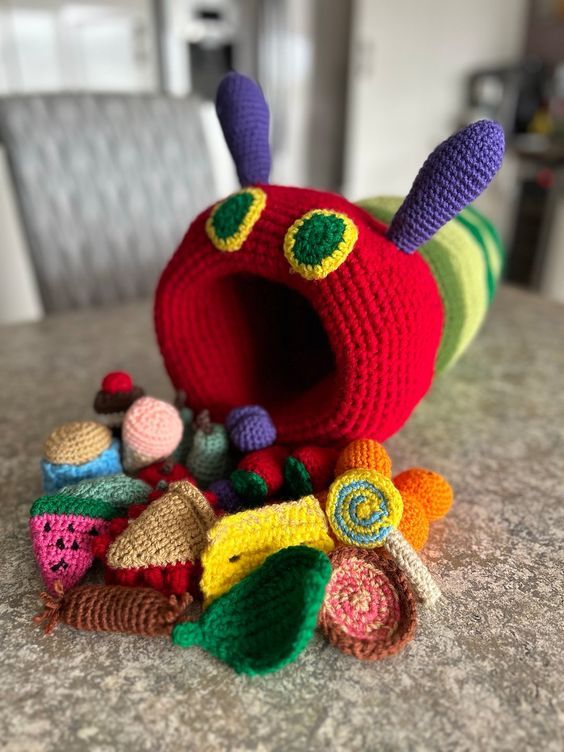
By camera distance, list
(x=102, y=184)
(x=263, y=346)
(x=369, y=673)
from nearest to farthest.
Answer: (x=369, y=673), (x=263, y=346), (x=102, y=184)

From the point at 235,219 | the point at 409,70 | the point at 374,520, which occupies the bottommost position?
the point at 409,70

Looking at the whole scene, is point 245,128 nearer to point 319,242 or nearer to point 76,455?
point 319,242

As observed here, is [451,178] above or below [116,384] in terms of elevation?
above

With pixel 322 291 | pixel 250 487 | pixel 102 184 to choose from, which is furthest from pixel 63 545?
pixel 102 184

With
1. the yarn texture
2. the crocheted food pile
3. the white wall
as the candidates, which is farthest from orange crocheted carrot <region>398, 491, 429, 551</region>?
the white wall

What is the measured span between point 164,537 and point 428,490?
0.17 metres

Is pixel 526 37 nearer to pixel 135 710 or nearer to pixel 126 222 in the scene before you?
pixel 126 222

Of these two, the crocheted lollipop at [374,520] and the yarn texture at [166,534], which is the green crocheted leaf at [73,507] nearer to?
the yarn texture at [166,534]

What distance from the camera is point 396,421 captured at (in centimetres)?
42

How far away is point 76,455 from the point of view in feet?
1.36

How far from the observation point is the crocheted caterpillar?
1.24ft

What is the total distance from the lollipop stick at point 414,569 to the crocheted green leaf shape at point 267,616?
0.18 feet

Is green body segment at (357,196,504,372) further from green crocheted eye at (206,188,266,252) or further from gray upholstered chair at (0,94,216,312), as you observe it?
gray upholstered chair at (0,94,216,312)

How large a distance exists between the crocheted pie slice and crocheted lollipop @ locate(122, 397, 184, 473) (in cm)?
15
